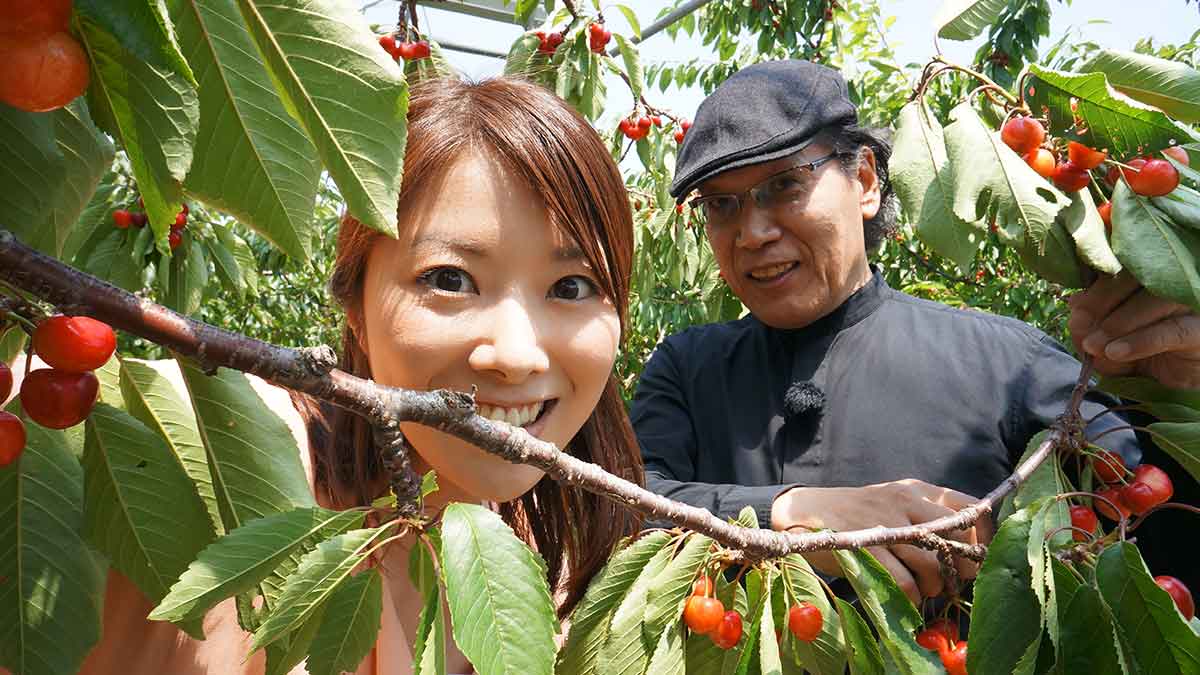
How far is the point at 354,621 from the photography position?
0.81m

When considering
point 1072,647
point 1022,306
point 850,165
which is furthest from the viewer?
point 1022,306

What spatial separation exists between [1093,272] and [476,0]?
6.73m

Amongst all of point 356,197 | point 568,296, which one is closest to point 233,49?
point 356,197

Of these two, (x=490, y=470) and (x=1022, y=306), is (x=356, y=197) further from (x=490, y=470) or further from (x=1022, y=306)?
(x=1022, y=306)

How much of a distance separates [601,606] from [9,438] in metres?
0.70

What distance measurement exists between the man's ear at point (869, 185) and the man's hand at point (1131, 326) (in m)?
1.34

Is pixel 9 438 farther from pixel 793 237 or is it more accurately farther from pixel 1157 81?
pixel 793 237

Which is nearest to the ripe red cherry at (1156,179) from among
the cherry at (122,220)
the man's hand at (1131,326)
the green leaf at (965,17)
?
the man's hand at (1131,326)

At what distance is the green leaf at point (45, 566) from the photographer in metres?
0.72

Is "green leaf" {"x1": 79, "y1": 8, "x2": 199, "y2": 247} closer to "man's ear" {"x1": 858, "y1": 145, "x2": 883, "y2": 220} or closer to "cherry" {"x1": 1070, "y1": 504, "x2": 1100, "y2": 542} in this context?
"cherry" {"x1": 1070, "y1": 504, "x2": 1100, "y2": 542}

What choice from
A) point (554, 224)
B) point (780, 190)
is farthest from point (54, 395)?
point (780, 190)

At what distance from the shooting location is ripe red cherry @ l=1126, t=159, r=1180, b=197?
1.19 metres

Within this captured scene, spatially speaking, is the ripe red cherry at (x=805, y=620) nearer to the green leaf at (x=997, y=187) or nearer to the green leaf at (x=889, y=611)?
the green leaf at (x=889, y=611)

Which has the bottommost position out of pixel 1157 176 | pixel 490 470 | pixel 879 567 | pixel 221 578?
pixel 879 567
